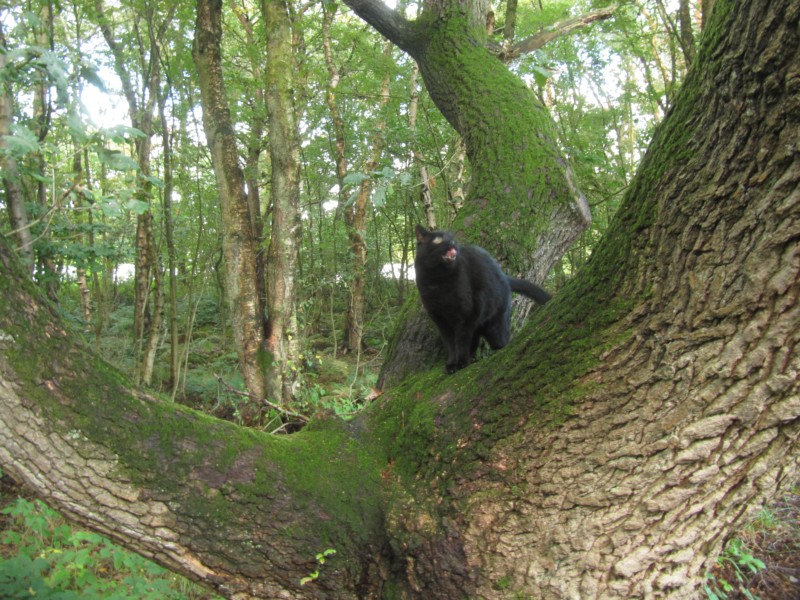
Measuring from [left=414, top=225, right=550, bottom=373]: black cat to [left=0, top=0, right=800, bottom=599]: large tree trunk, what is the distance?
902 millimetres

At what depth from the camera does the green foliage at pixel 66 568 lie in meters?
2.84

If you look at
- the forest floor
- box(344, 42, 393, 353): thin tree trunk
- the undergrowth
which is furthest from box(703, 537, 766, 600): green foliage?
box(344, 42, 393, 353): thin tree trunk

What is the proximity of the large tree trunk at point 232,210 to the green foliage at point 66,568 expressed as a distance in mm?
1923

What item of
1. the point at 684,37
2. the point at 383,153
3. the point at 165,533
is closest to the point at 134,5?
the point at 383,153

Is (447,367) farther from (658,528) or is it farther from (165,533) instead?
(165,533)

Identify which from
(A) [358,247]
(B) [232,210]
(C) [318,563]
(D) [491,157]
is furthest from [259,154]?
(C) [318,563]

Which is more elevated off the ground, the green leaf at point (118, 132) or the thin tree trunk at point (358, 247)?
the thin tree trunk at point (358, 247)

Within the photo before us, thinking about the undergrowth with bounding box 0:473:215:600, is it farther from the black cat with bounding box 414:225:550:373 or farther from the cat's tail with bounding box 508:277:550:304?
the cat's tail with bounding box 508:277:550:304

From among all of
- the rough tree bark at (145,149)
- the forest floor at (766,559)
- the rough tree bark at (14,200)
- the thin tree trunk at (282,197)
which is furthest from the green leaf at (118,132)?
the rough tree bark at (145,149)

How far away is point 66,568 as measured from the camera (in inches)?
139

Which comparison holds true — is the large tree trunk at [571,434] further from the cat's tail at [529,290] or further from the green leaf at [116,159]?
the cat's tail at [529,290]

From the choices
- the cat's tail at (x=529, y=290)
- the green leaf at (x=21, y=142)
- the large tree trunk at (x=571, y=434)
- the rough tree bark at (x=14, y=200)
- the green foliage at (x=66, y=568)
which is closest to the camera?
the large tree trunk at (x=571, y=434)

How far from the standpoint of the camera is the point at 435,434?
207 cm

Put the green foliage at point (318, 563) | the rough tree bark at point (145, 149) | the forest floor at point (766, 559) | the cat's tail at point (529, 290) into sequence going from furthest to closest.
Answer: the rough tree bark at point (145, 149) < the cat's tail at point (529, 290) < the forest floor at point (766, 559) < the green foliage at point (318, 563)
